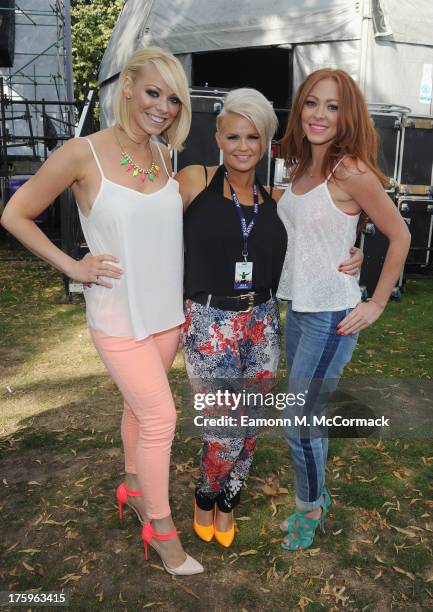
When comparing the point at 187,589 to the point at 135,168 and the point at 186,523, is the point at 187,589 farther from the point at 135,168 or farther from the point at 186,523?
the point at 135,168

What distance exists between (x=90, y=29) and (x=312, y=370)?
28.4 metres

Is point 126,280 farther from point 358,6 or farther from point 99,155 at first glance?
point 358,6

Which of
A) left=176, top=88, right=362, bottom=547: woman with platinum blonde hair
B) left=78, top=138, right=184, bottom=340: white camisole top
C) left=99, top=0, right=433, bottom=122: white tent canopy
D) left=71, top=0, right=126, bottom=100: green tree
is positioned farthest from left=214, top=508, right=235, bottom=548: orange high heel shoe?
left=71, top=0, right=126, bottom=100: green tree

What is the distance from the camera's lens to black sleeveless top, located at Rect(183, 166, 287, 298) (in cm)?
235

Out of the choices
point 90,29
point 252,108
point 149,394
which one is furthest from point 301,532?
point 90,29

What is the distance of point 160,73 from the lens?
2.22m

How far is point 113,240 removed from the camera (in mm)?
2203

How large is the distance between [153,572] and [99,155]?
1.91 meters

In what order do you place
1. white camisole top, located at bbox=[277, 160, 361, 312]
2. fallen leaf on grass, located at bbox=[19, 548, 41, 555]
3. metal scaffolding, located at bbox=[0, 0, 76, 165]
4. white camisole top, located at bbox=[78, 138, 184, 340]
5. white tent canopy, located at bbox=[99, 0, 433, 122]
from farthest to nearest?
1. metal scaffolding, located at bbox=[0, 0, 76, 165]
2. white tent canopy, located at bbox=[99, 0, 433, 122]
3. fallen leaf on grass, located at bbox=[19, 548, 41, 555]
4. white camisole top, located at bbox=[277, 160, 361, 312]
5. white camisole top, located at bbox=[78, 138, 184, 340]

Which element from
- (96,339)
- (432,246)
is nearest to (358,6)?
(432,246)

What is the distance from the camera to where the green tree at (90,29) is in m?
26.3

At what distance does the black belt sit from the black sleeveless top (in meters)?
0.02

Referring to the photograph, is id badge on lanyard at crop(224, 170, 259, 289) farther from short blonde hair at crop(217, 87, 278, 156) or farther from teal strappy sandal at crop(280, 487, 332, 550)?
teal strappy sandal at crop(280, 487, 332, 550)

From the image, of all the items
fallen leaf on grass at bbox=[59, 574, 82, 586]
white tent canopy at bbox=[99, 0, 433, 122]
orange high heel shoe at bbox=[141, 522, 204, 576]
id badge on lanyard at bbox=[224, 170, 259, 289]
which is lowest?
fallen leaf on grass at bbox=[59, 574, 82, 586]
